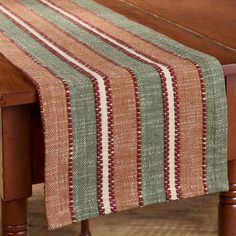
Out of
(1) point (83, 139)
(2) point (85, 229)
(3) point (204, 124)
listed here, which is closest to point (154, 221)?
(2) point (85, 229)

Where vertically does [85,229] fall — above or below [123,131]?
below

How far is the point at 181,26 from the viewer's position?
1782 millimetres

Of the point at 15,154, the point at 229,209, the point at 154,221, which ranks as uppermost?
the point at 15,154

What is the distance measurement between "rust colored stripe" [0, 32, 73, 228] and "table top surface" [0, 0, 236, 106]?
2 cm

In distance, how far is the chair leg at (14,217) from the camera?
1.43 meters

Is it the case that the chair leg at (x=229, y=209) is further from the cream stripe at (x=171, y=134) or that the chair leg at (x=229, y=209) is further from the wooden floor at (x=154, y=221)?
the wooden floor at (x=154, y=221)

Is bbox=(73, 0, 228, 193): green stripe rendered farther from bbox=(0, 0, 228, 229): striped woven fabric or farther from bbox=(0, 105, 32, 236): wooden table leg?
bbox=(0, 105, 32, 236): wooden table leg

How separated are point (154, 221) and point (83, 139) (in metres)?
1.12

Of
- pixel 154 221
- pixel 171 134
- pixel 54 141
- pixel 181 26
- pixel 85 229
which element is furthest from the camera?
pixel 154 221

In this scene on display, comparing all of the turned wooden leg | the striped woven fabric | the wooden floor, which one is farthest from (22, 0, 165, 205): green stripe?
the wooden floor

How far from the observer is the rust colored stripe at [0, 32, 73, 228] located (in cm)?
131

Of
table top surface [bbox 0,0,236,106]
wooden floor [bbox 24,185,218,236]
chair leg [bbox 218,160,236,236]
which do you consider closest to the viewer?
table top surface [bbox 0,0,236,106]

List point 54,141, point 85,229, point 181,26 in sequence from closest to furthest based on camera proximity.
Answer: point 54,141 < point 181,26 < point 85,229

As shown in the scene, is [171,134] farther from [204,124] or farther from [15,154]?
[15,154]
